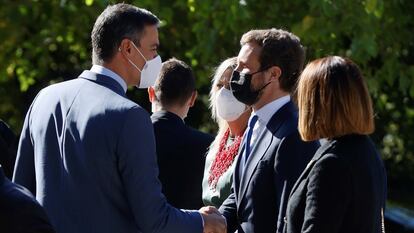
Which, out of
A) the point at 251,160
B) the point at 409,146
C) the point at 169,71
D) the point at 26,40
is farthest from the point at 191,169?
the point at 409,146

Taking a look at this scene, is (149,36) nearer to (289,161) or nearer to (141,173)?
(141,173)

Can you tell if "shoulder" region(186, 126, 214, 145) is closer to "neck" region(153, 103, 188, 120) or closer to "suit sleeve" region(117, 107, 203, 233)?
"neck" region(153, 103, 188, 120)

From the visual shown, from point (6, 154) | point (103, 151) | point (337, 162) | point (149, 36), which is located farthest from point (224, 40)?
point (337, 162)

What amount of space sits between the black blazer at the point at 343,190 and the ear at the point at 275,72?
2.81 ft

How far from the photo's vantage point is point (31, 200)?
9.36 feet

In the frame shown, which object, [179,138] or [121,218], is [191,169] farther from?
[121,218]

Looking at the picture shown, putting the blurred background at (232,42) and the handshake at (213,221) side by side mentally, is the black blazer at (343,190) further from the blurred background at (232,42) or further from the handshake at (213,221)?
the blurred background at (232,42)

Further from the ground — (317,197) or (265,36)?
(265,36)

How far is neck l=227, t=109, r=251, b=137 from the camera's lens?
16.3ft

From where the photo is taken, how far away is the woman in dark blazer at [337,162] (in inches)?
135

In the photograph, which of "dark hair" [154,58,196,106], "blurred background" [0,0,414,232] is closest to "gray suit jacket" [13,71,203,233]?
"dark hair" [154,58,196,106]

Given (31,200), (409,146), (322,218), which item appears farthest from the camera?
(409,146)

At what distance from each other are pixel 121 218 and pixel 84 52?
8.18m

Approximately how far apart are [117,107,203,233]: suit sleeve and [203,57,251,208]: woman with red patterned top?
854 millimetres
